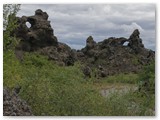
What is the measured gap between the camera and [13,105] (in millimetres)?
96875

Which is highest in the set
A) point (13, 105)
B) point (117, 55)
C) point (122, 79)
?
point (117, 55)

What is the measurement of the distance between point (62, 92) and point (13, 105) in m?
0.69

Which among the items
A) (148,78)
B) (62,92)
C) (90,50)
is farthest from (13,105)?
(148,78)

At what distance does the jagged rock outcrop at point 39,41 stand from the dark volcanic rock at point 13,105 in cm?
53

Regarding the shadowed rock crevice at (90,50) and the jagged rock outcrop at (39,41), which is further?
the jagged rock outcrop at (39,41)

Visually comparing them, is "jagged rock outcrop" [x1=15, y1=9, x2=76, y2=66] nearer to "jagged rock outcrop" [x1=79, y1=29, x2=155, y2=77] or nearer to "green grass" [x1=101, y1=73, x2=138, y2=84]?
"jagged rock outcrop" [x1=79, y1=29, x2=155, y2=77]

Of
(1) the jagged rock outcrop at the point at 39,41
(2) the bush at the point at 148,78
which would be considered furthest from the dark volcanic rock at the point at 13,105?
(2) the bush at the point at 148,78

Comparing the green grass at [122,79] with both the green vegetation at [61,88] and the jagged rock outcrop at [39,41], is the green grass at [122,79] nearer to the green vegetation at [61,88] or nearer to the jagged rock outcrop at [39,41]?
the green vegetation at [61,88]

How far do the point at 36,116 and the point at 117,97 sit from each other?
1.07 metres

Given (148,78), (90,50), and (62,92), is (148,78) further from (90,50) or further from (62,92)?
(62,92)

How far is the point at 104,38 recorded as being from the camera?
3819 inches

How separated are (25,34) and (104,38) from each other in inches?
41.7

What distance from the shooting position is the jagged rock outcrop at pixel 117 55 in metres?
96.9

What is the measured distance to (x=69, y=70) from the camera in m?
97.2
